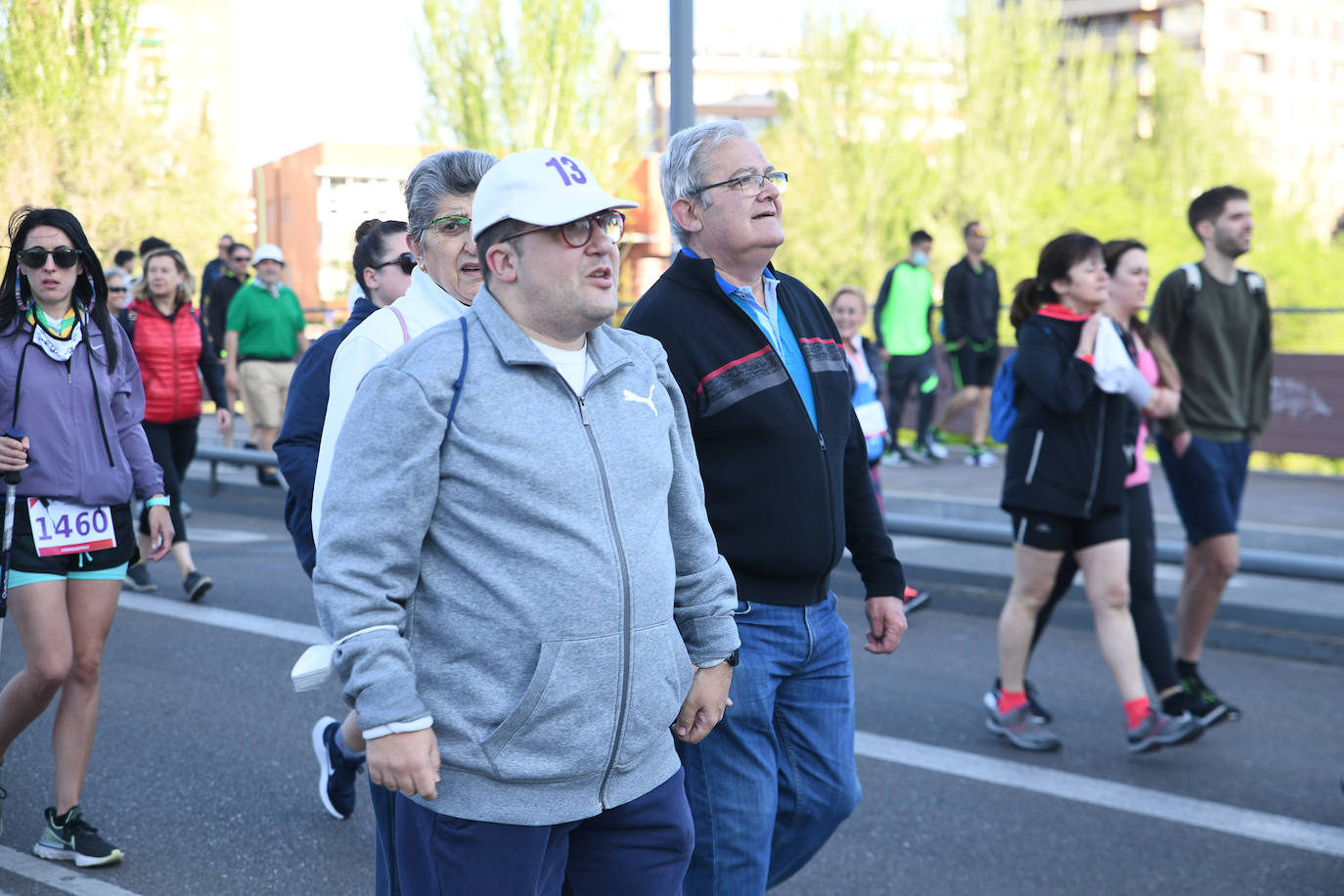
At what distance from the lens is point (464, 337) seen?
93.0 inches

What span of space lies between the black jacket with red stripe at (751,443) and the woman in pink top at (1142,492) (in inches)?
102

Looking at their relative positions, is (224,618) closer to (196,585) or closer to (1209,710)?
(196,585)

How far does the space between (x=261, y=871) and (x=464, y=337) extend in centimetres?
255

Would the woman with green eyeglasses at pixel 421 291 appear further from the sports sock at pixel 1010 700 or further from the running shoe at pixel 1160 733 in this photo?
the running shoe at pixel 1160 733

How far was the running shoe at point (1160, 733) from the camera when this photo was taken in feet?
17.1

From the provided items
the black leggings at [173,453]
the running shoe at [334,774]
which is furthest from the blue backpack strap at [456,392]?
the black leggings at [173,453]

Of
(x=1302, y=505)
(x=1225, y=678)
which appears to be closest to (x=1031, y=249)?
(x=1302, y=505)

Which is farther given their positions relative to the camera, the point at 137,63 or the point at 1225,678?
the point at 137,63

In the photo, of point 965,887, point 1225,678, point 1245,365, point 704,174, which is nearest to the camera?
point 704,174

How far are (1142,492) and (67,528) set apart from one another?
3.79m

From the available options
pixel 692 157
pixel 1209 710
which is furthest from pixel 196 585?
pixel 692 157

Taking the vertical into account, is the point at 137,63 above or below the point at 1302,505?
above

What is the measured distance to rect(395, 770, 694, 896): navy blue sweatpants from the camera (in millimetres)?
2336

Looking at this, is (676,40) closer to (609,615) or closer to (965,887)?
(965,887)
